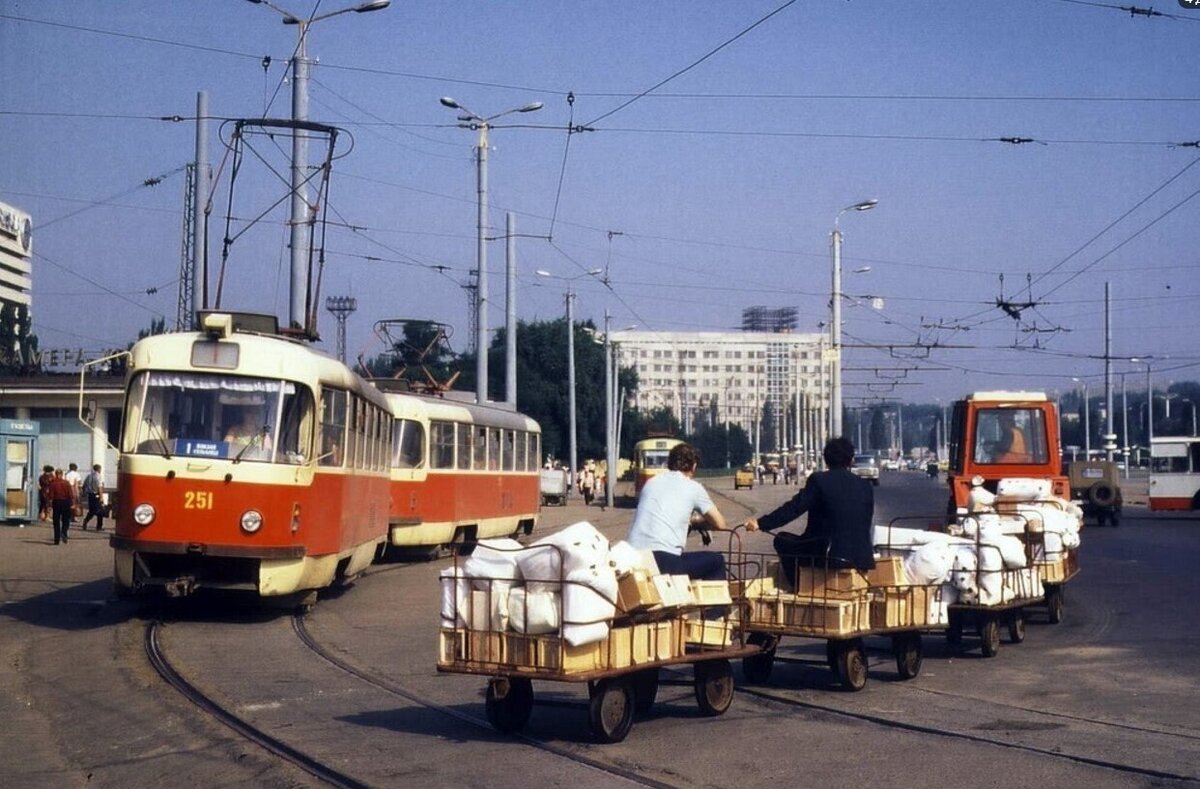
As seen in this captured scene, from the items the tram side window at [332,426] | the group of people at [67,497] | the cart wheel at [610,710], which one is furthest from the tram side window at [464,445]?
the cart wheel at [610,710]

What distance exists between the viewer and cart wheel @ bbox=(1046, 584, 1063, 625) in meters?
16.1

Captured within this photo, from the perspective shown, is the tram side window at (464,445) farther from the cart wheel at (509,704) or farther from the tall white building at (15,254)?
the tall white building at (15,254)

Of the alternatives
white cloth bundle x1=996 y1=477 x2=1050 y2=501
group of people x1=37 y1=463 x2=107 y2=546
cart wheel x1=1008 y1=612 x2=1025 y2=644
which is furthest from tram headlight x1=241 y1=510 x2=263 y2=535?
group of people x1=37 y1=463 x2=107 y2=546

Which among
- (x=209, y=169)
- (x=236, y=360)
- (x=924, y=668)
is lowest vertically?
(x=924, y=668)

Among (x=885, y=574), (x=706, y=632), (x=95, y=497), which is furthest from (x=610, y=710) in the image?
(x=95, y=497)

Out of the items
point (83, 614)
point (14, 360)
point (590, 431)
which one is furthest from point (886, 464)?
point (83, 614)

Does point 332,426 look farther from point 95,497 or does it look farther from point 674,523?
point 95,497

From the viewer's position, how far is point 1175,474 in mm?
46594

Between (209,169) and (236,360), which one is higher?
(209,169)

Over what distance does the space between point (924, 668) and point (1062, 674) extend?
1.16m

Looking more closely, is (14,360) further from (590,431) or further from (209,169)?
(209,169)

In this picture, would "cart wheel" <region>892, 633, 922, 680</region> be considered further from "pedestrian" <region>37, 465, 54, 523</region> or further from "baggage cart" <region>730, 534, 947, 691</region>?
"pedestrian" <region>37, 465, 54, 523</region>

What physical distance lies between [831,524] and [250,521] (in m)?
6.45

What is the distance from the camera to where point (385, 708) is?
33.5 feet
